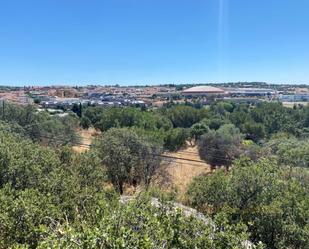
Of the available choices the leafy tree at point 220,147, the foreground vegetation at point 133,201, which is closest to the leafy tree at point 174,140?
the leafy tree at point 220,147

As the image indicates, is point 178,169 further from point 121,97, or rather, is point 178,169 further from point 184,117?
point 121,97

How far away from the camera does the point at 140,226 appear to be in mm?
5836

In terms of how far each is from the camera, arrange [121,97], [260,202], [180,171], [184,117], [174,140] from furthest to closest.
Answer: [121,97]
[184,117]
[174,140]
[180,171]
[260,202]

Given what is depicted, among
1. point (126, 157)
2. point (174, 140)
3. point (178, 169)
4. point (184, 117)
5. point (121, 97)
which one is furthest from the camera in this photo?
point (121, 97)

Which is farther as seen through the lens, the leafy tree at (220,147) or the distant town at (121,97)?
the distant town at (121,97)

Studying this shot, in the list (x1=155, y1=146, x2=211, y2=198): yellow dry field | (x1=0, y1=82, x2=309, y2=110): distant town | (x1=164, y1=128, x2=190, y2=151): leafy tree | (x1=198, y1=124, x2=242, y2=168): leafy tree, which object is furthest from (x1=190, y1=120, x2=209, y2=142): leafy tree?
(x1=0, y1=82, x2=309, y2=110): distant town

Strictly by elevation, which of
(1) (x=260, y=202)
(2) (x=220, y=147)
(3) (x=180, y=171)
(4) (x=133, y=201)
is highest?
(4) (x=133, y=201)

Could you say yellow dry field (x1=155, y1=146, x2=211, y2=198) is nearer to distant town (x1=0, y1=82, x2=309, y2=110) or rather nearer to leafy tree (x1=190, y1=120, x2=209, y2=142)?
leafy tree (x1=190, y1=120, x2=209, y2=142)

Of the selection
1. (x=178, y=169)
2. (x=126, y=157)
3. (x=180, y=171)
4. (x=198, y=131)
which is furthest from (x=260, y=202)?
(x=198, y=131)

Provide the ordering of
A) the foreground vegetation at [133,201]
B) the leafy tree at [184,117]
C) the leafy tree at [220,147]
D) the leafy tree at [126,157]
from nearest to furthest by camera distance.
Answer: the foreground vegetation at [133,201] → the leafy tree at [126,157] → the leafy tree at [220,147] → the leafy tree at [184,117]

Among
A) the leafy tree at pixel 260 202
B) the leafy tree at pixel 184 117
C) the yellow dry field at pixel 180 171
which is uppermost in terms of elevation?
the leafy tree at pixel 260 202

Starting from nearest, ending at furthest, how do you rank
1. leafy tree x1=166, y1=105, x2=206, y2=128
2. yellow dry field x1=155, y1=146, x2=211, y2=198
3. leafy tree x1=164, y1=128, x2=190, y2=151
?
yellow dry field x1=155, y1=146, x2=211, y2=198 → leafy tree x1=164, y1=128, x2=190, y2=151 → leafy tree x1=166, y1=105, x2=206, y2=128

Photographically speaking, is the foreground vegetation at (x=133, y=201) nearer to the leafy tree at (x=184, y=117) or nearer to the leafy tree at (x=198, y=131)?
the leafy tree at (x=198, y=131)

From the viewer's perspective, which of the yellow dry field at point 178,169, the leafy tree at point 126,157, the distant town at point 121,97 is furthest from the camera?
the distant town at point 121,97
